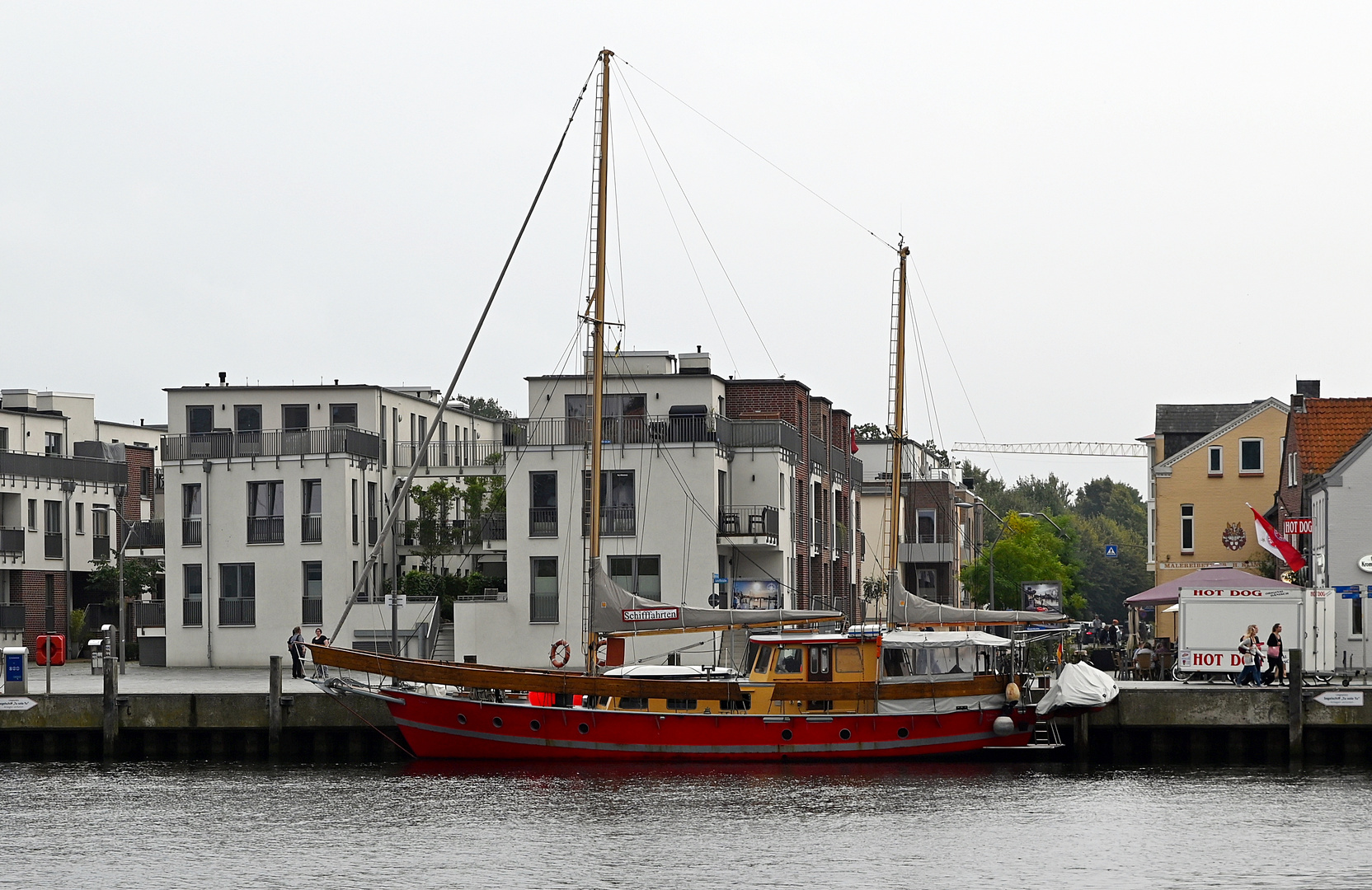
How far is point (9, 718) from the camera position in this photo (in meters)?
42.1

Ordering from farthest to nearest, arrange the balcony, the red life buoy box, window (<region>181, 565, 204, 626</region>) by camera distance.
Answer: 1. window (<region>181, 565, 204, 626</region>)
2. the balcony
3. the red life buoy box

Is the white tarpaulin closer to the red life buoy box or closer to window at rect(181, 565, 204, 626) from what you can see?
the red life buoy box

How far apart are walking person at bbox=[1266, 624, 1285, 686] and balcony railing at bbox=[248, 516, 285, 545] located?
38623mm

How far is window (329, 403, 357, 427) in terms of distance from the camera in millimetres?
74750

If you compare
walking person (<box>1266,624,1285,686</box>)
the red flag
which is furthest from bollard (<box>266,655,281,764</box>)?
the red flag

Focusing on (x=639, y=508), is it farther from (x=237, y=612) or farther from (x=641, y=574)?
(x=237, y=612)

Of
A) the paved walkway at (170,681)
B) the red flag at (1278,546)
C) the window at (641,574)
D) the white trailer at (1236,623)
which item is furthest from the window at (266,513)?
the white trailer at (1236,623)

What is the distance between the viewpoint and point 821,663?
40.0 meters

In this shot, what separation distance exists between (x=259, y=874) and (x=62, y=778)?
42.3 feet

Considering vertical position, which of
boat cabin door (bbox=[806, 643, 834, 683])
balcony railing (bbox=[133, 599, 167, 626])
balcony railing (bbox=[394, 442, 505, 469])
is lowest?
balcony railing (bbox=[133, 599, 167, 626])

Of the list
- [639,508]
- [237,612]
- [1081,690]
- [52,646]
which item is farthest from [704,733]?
[237,612]

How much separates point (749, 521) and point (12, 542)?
113 feet

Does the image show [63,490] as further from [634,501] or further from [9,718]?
[9,718]

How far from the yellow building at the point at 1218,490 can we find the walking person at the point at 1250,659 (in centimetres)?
3875
